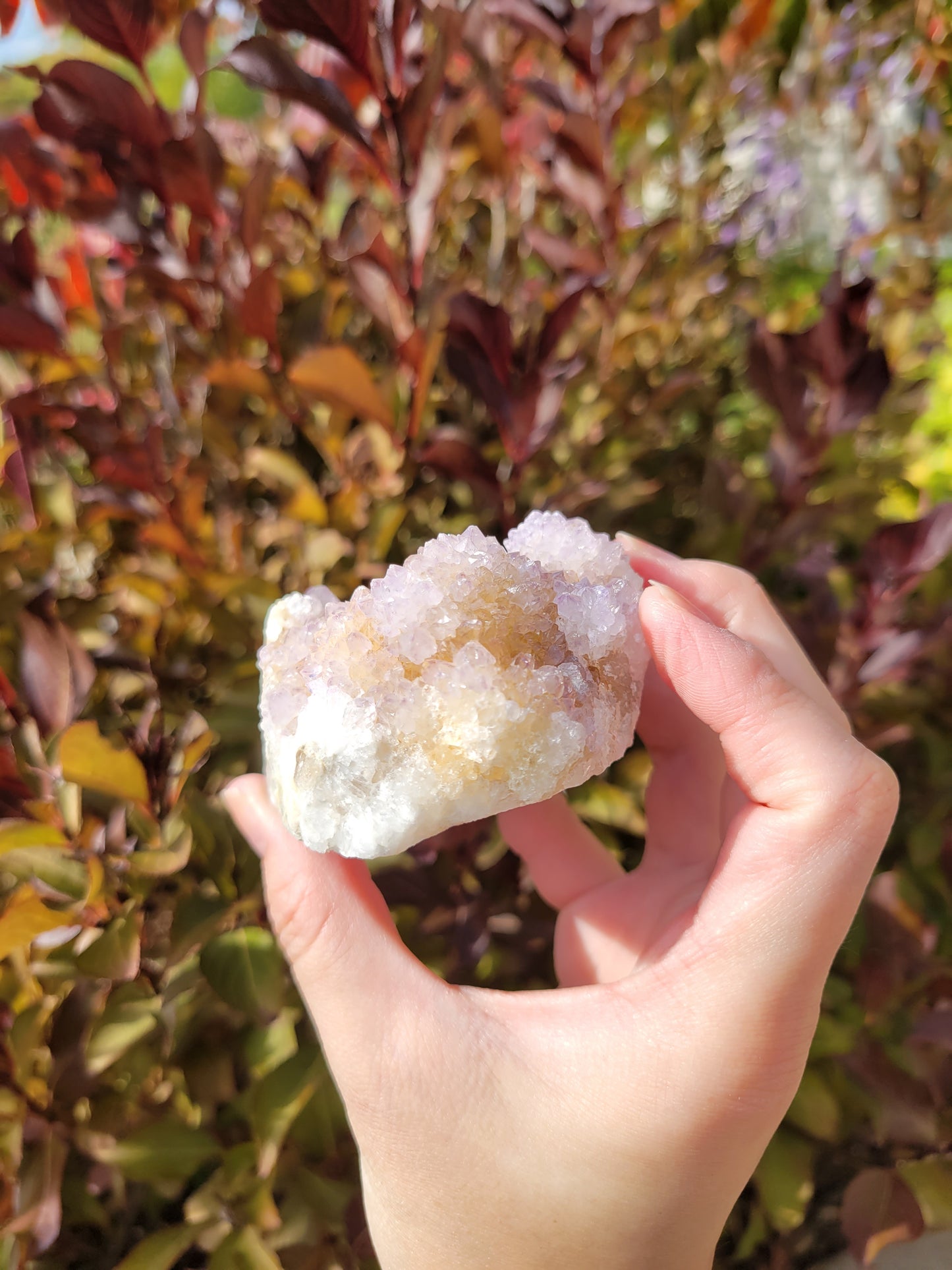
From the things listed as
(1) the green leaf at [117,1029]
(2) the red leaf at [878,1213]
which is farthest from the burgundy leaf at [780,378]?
(1) the green leaf at [117,1029]

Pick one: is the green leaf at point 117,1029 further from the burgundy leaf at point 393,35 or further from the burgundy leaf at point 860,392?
the burgundy leaf at point 860,392

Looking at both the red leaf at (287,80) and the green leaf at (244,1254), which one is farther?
the green leaf at (244,1254)

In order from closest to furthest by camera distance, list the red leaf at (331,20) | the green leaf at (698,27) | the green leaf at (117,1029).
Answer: the red leaf at (331,20)
the green leaf at (117,1029)
the green leaf at (698,27)

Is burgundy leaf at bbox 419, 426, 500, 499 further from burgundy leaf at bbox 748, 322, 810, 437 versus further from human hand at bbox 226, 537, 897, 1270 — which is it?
burgundy leaf at bbox 748, 322, 810, 437

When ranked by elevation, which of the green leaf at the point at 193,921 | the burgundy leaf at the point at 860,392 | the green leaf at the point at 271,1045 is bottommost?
the green leaf at the point at 271,1045

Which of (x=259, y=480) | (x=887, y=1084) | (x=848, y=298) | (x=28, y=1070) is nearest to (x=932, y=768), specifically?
(x=887, y=1084)

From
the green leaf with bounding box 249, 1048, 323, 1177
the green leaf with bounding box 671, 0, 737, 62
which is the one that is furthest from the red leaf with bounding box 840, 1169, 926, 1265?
the green leaf with bounding box 671, 0, 737, 62
